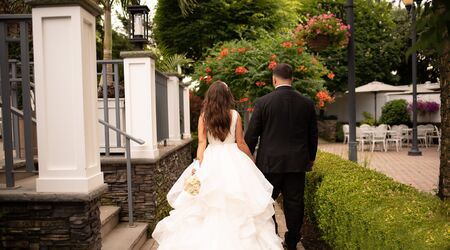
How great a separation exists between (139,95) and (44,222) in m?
2.87

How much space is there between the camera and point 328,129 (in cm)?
2564

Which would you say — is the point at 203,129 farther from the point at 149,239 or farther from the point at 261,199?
the point at 149,239

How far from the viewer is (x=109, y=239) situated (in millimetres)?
5082

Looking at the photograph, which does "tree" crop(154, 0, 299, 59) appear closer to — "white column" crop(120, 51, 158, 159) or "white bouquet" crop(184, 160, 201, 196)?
"white column" crop(120, 51, 158, 159)

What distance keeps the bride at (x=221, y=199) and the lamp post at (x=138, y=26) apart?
2.19m

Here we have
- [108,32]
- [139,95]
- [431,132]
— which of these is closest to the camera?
[139,95]

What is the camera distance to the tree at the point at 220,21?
2147 cm

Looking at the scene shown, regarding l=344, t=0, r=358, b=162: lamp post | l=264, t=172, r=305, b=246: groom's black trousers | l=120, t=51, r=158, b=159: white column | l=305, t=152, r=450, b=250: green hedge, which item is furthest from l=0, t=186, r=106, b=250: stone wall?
l=344, t=0, r=358, b=162: lamp post

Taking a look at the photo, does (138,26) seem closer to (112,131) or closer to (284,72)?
(112,131)

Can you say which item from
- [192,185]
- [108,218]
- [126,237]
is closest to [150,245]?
[126,237]

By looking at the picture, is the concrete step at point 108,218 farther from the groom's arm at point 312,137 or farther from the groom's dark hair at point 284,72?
the groom's dark hair at point 284,72

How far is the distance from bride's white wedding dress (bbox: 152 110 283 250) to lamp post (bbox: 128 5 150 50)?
2613 mm

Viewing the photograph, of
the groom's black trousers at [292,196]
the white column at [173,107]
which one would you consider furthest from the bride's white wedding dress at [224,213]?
the white column at [173,107]

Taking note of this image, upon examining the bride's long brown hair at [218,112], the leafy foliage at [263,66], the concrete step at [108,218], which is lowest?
the concrete step at [108,218]
